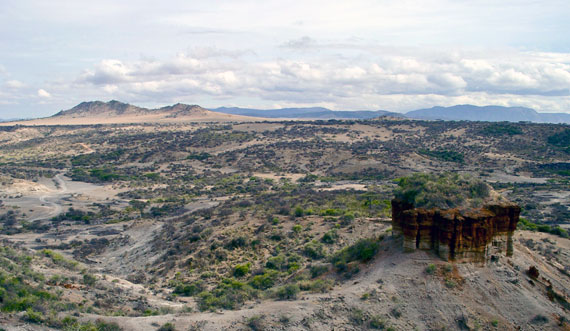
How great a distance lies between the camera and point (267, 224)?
27641 millimetres

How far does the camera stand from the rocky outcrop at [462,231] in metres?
13.8

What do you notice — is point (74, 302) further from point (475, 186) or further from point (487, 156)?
point (487, 156)

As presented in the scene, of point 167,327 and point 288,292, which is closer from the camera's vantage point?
point 167,327

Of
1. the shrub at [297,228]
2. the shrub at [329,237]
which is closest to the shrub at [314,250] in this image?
the shrub at [329,237]

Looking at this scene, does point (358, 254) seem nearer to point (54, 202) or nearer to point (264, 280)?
point (264, 280)

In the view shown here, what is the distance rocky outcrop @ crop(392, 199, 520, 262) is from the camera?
13750mm

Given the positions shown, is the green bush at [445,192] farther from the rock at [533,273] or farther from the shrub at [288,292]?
the shrub at [288,292]

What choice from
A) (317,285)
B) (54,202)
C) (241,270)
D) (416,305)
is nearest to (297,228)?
(241,270)

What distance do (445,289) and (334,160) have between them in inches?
2395

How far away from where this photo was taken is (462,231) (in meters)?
Result: 13.7

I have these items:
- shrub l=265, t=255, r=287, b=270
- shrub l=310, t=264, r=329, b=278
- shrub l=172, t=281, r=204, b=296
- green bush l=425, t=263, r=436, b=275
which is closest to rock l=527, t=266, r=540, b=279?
green bush l=425, t=263, r=436, b=275

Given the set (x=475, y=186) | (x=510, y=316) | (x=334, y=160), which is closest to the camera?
(x=510, y=316)

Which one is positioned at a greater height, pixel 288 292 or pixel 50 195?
pixel 288 292

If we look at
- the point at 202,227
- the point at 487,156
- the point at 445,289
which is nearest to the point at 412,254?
the point at 445,289
